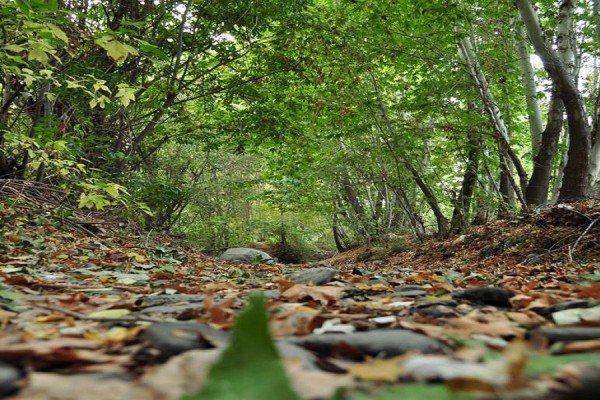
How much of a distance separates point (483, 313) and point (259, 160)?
1710 cm

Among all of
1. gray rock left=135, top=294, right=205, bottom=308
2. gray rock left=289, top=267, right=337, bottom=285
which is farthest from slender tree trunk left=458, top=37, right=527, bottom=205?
gray rock left=135, top=294, right=205, bottom=308

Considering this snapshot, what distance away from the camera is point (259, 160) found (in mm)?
18422

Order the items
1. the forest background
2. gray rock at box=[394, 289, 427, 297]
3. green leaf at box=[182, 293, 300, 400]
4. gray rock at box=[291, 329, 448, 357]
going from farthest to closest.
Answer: the forest background, gray rock at box=[394, 289, 427, 297], gray rock at box=[291, 329, 448, 357], green leaf at box=[182, 293, 300, 400]

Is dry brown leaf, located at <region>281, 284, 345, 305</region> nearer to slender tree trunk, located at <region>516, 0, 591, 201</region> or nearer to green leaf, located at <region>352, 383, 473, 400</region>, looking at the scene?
green leaf, located at <region>352, 383, 473, 400</region>

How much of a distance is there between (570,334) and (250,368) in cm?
84

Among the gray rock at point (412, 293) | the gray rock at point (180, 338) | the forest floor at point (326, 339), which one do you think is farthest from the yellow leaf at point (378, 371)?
the gray rock at point (412, 293)

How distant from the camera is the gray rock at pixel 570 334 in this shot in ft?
3.66

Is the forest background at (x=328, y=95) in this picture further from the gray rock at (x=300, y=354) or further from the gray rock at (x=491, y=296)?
the gray rock at (x=300, y=354)

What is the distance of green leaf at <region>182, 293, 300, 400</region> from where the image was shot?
2.27 feet

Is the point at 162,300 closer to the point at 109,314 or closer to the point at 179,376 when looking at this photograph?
the point at 109,314

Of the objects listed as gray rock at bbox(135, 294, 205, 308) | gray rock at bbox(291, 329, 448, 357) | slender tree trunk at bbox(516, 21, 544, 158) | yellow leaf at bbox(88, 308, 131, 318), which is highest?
slender tree trunk at bbox(516, 21, 544, 158)

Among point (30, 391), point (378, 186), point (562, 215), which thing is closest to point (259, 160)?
point (378, 186)

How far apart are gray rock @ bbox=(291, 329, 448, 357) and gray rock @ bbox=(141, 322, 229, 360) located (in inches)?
7.9

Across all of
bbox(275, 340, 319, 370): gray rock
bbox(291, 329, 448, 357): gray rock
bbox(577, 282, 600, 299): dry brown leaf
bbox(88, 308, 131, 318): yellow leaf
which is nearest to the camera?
bbox(275, 340, 319, 370): gray rock
